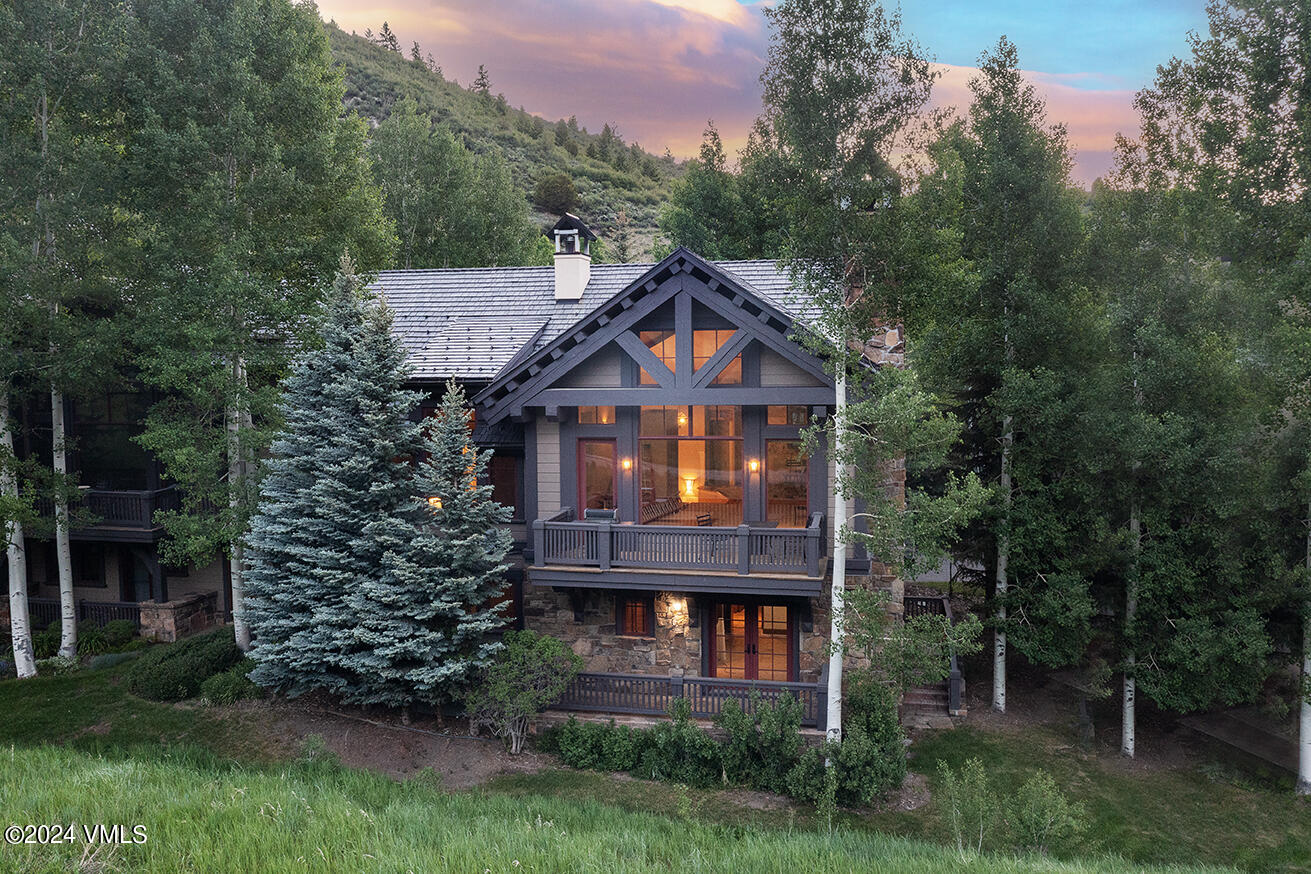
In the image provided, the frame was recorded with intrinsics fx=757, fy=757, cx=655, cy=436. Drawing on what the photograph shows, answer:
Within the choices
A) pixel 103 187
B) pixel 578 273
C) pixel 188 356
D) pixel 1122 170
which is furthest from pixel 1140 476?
pixel 103 187

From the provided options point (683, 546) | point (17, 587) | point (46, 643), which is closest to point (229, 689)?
point (17, 587)

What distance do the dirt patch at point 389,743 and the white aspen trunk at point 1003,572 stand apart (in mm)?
9532

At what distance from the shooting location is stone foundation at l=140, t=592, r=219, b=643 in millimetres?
18281

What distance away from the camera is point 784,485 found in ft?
49.3

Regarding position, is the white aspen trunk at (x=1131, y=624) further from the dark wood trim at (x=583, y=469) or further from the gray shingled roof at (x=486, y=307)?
the dark wood trim at (x=583, y=469)

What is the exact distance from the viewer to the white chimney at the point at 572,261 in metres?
18.3

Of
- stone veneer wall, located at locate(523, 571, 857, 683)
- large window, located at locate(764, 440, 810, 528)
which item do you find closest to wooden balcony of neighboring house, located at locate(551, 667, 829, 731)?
stone veneer wall, located at locate(523, 571, 857, 683)

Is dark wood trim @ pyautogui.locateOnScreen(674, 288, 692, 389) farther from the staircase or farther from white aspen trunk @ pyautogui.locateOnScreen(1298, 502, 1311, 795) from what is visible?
white aspen trunk @ pyautogui.locateOnScreen(1298, 502, 1311, 795)

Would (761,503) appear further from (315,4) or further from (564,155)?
(564,155)

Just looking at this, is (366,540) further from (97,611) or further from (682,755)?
(97,611)

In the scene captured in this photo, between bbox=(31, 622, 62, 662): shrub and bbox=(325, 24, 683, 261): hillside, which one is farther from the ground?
bbox=(325, 24, 683, 261): hillside

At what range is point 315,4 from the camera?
18672 mm

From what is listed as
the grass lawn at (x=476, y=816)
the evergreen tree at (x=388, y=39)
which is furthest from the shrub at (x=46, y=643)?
the evergreen tree at (x=388, y=39)

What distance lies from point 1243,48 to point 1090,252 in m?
3.85
